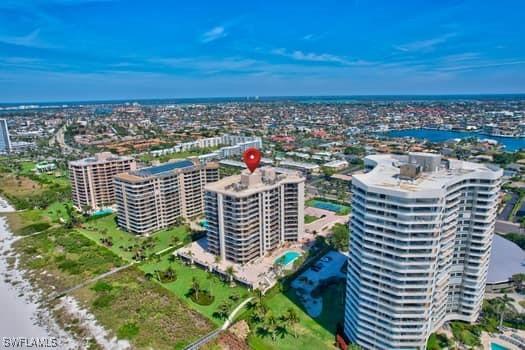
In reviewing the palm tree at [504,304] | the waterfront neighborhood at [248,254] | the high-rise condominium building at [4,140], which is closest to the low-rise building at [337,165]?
the waterfront neighborhood at [248,254]

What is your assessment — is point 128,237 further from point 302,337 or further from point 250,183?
point 302,337

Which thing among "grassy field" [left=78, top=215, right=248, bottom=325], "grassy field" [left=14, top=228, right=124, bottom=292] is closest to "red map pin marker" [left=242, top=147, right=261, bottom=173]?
"grassy field" [left=78, top=215, right=248, bottom=325]

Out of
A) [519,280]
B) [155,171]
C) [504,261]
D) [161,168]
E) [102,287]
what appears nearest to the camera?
[519,280]

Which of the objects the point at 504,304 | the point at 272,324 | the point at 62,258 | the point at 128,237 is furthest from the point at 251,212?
the point at 62,258

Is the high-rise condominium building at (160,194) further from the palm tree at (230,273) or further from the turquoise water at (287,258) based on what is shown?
the turquoise water at (287,258)

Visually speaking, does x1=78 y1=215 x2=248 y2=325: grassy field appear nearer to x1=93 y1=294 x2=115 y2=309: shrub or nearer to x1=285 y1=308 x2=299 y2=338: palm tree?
x1=93 y1=294 x2=115 y2=309: shrub

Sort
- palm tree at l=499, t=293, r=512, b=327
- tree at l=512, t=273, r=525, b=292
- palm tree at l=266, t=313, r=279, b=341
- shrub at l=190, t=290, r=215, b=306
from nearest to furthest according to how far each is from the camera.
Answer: palm tree at l=499, t=293, r=512, b=327, palm tree at l=266, t=313, r=279, b=341, tree at l=512, t=273, r=525, b=292, shrub at l=190, t=290, r=215, b=306

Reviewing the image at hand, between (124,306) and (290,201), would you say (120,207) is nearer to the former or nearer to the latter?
(124,306)
